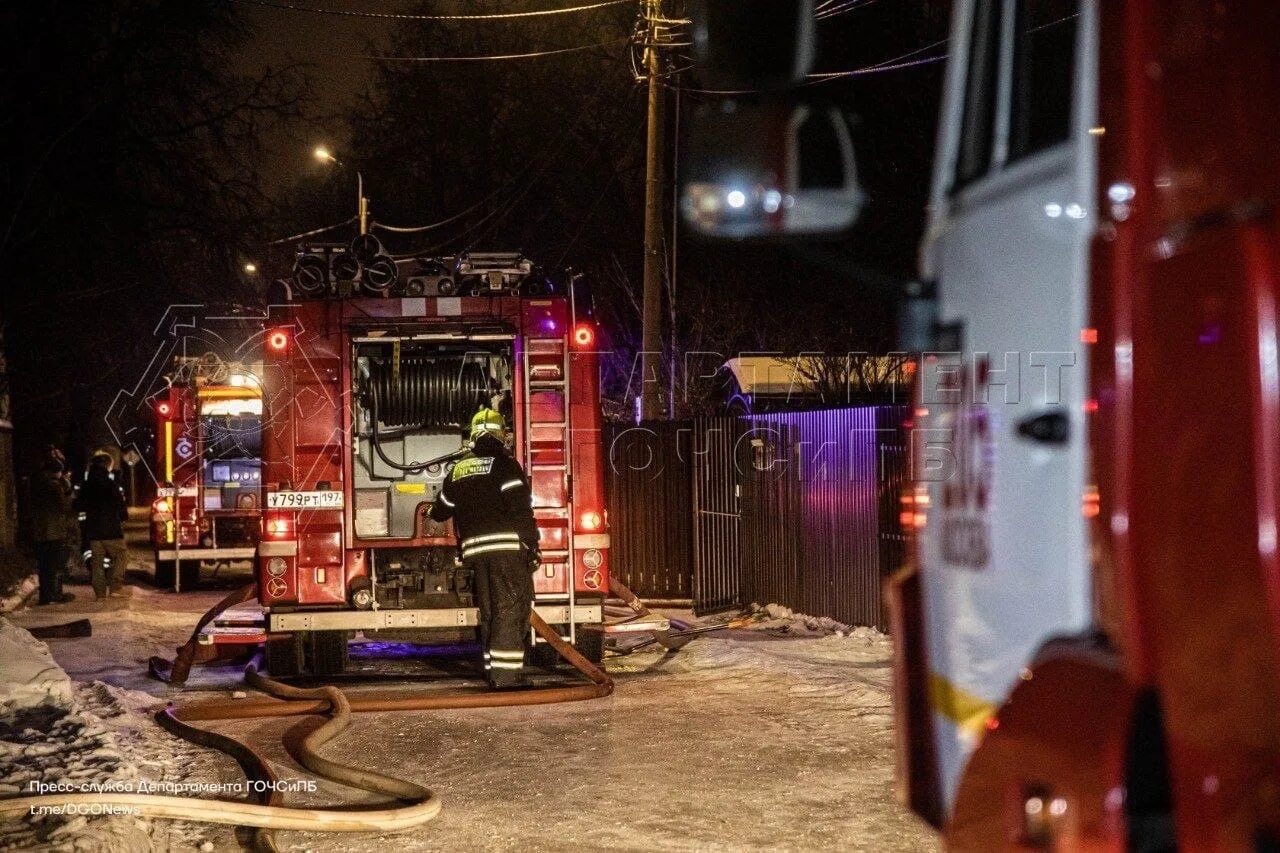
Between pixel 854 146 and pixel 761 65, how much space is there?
30cm

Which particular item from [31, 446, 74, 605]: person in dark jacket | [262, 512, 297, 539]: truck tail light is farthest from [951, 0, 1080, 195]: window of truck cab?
[31, 446, 74, 605]: person in dark jacket

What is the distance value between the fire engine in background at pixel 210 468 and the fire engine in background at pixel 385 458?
7225 millimetres

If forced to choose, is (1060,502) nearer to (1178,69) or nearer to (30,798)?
(1178,69)

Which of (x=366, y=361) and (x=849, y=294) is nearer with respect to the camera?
(x=366, y=361)

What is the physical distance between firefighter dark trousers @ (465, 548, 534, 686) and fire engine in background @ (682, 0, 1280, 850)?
6.40m

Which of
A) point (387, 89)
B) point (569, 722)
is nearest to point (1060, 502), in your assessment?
point (569, 722)

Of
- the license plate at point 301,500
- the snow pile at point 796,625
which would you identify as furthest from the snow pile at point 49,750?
the snow pile at point 796,625

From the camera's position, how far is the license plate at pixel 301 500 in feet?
33.2

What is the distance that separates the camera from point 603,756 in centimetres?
780

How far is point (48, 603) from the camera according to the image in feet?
54.6

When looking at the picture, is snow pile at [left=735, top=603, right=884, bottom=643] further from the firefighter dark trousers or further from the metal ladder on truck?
the firefighter dark trousers

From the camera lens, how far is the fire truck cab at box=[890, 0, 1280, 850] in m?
2.12

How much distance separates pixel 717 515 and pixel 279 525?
234 inches

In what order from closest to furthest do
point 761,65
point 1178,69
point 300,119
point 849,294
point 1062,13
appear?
1. point 1178,69
2. point 761,65
3. point 1062,13
4. point 300,119
5. point 849,294
